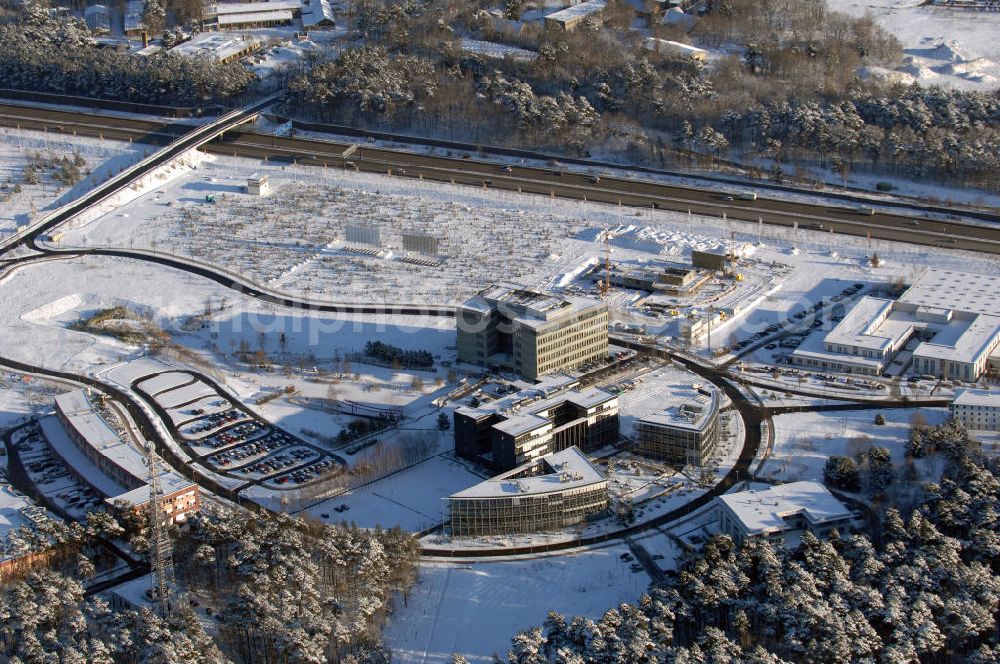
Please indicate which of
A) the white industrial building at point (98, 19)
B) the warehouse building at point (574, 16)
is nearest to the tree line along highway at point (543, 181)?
the white industrial building at point (98, 19)

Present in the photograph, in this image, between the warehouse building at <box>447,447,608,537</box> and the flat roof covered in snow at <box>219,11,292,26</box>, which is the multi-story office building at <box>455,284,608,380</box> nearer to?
the warehouse building at <box>447,447,608,537</box>

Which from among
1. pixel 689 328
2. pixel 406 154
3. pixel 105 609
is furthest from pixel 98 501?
pixel 406 154

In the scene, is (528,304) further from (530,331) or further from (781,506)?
(781,506)

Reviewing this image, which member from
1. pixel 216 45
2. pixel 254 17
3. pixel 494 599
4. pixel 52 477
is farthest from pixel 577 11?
pixel 494 599

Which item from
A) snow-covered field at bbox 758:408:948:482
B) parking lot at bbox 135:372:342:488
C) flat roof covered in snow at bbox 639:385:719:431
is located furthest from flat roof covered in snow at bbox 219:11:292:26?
snow-covered field at bbox 758:408:948:482

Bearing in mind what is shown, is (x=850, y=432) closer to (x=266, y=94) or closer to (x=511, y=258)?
(x=511, y=258)

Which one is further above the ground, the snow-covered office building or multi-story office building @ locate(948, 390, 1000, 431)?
multi-story office building @ locate(948, 390, 1000, 431)

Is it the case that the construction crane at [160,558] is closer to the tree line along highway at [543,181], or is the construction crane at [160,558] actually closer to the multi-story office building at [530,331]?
the multi-story office building at [530,331]
